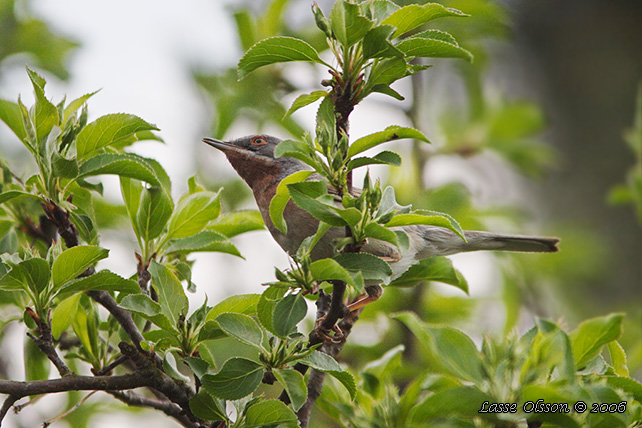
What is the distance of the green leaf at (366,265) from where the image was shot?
2.22m

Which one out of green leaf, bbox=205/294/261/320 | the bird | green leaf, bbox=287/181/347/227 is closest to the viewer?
green leaf, bbox=287/181/347/227

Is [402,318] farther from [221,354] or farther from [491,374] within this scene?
[221,354]

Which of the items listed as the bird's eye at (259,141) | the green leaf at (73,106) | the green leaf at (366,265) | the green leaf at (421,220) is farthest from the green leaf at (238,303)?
the bird's eye at (259,141)

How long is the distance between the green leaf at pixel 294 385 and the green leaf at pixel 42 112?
136 cm

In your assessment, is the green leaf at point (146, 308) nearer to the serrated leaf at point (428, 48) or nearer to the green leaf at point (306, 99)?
the green leaf at point (306, 99)

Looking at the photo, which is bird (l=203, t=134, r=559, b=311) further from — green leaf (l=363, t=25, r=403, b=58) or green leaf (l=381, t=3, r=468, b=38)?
green leaf (l=363, t=25, r=403, b=58)

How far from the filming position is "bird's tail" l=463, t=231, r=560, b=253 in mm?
4961

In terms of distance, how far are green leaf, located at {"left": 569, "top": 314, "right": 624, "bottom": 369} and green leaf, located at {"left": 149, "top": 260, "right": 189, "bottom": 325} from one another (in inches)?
60.7

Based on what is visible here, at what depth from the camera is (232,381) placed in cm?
241

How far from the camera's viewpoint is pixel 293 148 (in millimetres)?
2232

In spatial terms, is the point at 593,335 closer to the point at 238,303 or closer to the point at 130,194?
the point at 238,303

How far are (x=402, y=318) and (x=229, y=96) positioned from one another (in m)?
3.08

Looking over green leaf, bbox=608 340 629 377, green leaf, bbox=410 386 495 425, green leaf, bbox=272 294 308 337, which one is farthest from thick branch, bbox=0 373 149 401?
green leaf, bbox=608 340 629 377

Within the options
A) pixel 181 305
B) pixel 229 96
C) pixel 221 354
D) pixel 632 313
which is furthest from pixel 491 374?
pixel 632 313
